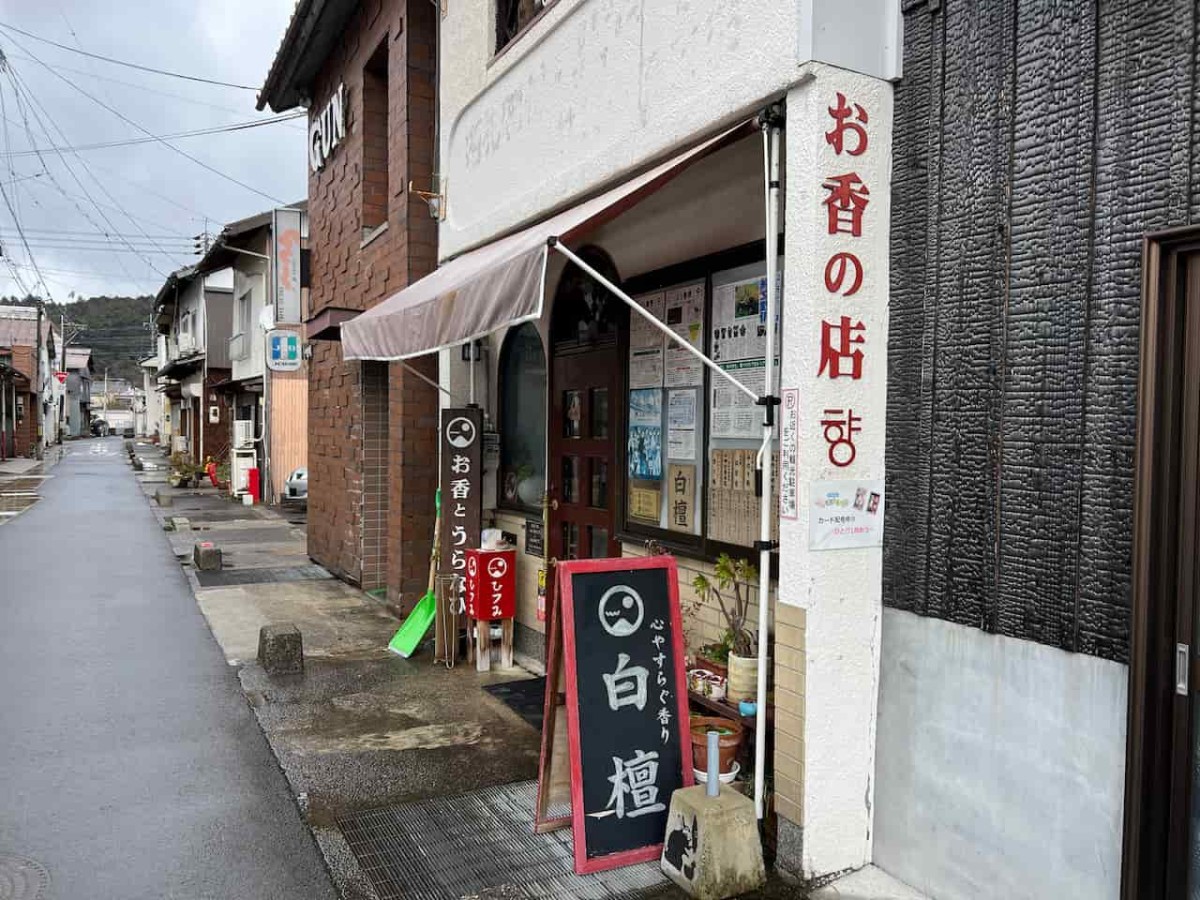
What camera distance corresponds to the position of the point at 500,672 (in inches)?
290

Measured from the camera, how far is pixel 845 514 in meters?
3.83

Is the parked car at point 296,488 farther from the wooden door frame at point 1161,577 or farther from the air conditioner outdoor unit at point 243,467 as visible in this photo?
the wooden door frame at point 1161,577

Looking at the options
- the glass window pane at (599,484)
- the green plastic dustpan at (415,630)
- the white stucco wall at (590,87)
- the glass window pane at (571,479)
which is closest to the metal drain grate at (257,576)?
the green plastic dustpan at (415,630)

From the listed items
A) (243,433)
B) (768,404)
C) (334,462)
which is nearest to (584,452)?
(768,404)

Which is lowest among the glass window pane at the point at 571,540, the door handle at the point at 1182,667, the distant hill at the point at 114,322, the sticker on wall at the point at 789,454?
the glass window pane at the point at 571,540

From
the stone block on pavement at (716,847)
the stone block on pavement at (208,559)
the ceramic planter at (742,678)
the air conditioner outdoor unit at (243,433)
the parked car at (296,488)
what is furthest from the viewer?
the air conditioner outdoor unit at (243,433)

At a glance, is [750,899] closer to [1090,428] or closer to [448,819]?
[448,819]

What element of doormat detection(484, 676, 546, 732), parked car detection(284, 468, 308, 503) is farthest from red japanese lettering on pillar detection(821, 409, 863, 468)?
parked car detection(284, 468, 308, 503)

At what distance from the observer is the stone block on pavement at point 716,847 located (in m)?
3.74

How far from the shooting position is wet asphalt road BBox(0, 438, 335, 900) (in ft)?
13.6

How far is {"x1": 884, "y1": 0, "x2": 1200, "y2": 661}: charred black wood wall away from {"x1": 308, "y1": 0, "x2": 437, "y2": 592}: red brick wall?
6182 mm

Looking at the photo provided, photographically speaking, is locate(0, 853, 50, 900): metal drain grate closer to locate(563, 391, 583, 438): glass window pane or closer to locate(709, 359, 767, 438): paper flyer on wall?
locate(709, 359, 767, 438): paper flyer on wall

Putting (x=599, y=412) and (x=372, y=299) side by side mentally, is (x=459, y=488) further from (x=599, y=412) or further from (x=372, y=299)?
(x=372, y=299)

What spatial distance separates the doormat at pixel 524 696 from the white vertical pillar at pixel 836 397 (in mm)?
2561
